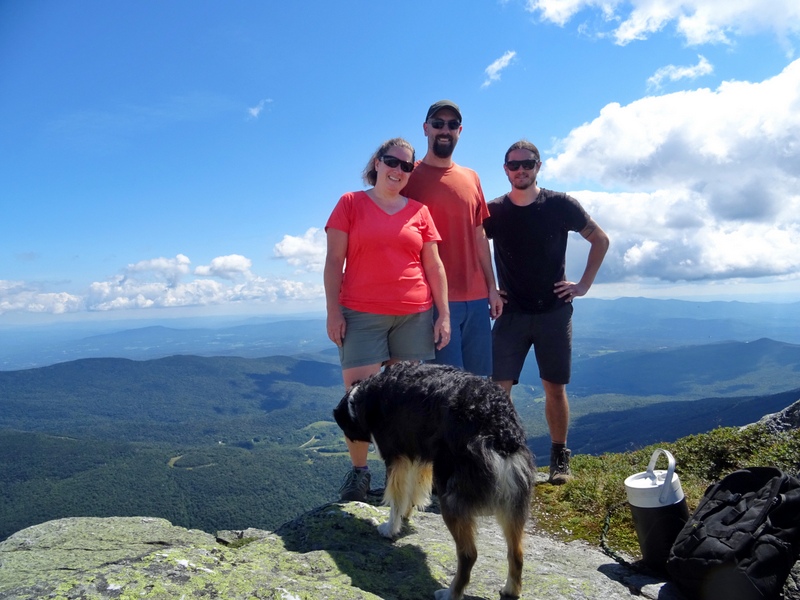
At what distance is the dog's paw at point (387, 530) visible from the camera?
450 centimetres

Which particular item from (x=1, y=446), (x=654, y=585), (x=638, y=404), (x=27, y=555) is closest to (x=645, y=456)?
(x=654, y=585)

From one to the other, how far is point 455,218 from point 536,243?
134 centimetres

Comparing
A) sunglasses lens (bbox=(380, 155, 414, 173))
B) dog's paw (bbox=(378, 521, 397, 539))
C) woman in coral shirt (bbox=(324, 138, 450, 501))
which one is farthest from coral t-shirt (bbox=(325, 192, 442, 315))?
dog's paw (bbox=(378, 521, 397, 539))

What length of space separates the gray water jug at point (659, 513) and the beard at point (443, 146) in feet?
13.6

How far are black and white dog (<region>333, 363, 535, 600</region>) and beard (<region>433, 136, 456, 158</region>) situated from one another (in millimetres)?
3109

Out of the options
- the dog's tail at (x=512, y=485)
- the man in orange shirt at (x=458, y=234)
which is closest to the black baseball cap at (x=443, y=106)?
the man in orange shirt at (x=458, y=234)

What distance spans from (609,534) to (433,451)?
8.63 ft

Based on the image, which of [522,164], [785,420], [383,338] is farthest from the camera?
[785,420]

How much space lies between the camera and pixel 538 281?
6.79 meters

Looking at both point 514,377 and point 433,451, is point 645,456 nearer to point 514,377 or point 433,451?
point 514,377

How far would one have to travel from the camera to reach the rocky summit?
8.60 feet

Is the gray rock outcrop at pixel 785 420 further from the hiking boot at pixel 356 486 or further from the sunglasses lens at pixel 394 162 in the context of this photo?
the sunglasses lens at pixel 394 162

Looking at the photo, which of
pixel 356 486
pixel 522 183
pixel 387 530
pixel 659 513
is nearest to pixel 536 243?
pixel 522 183

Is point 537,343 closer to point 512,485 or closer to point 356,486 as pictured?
point 356,486
